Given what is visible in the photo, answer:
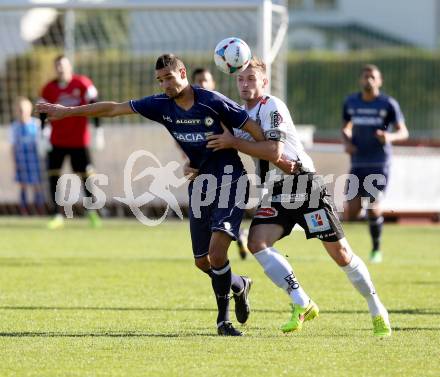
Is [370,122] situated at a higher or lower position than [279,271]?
lower

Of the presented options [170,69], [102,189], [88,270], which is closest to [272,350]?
[170,69]

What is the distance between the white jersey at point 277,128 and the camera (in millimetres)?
7844

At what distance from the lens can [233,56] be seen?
8.11m

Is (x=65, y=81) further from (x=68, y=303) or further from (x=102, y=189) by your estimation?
(x=68, y=303)

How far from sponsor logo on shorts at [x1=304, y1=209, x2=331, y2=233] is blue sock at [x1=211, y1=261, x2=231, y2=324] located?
0.68 meters

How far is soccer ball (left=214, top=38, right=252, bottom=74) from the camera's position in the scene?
8086mm

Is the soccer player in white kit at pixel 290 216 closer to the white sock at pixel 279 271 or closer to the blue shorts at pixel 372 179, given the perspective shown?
the white sock at pixel 279 271

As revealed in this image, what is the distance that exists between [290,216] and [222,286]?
71 centimetres

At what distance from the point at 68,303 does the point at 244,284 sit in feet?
6.54

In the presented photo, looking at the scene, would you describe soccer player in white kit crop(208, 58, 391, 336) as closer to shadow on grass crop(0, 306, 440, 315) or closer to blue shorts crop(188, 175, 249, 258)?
blue shorts crop(188, 175, 249, 258)

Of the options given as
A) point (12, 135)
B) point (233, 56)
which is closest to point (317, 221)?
point (233, 56)

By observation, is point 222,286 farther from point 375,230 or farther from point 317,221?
point 375,230

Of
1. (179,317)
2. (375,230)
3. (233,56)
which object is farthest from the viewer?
(375,230)

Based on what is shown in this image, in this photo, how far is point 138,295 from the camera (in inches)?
406
